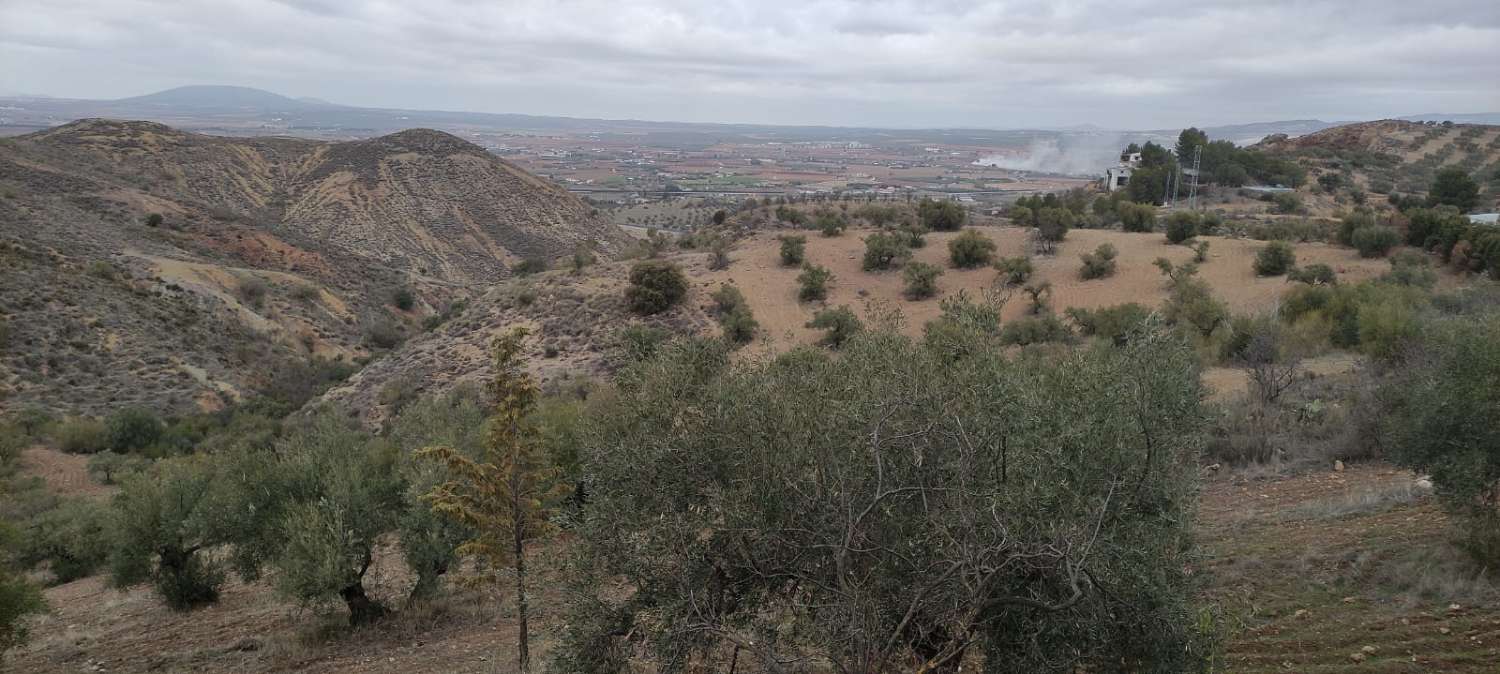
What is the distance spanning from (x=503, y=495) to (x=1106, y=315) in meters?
22.8

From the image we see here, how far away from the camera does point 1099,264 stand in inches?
1405

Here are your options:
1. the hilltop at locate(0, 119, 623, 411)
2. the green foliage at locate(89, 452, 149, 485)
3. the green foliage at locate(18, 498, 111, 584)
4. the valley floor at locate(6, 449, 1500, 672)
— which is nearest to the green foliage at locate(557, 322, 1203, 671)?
the valley floor at locate(6, 449, 1500, 672)

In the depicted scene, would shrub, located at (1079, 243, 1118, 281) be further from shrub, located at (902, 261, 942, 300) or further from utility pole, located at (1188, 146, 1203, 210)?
utility pole, located at (1188, 146, 1203, 210)

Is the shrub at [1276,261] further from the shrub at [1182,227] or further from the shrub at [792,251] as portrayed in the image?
the shrub at [792,251]

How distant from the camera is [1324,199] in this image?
179 ft

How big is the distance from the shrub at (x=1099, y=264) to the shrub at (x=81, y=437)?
125 ft

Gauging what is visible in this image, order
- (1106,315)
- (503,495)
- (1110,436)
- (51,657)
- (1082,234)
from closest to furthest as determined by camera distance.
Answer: (1110,436) → (503,495) → (51,657) → (1106,315) → (1082,234)

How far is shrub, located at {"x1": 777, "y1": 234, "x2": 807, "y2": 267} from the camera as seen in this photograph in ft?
132

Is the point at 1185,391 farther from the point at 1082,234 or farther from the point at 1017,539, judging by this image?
the point at 1082,234

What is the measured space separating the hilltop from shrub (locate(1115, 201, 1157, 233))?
3929 centimetres

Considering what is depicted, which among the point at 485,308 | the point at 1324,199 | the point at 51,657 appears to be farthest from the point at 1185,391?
the point at 1324,199

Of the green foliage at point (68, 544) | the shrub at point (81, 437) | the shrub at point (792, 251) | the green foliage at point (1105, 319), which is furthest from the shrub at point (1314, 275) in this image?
the shrub at point (81, 437)

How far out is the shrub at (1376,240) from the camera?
3291cm

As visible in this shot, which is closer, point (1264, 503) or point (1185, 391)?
point (1185, 391)
